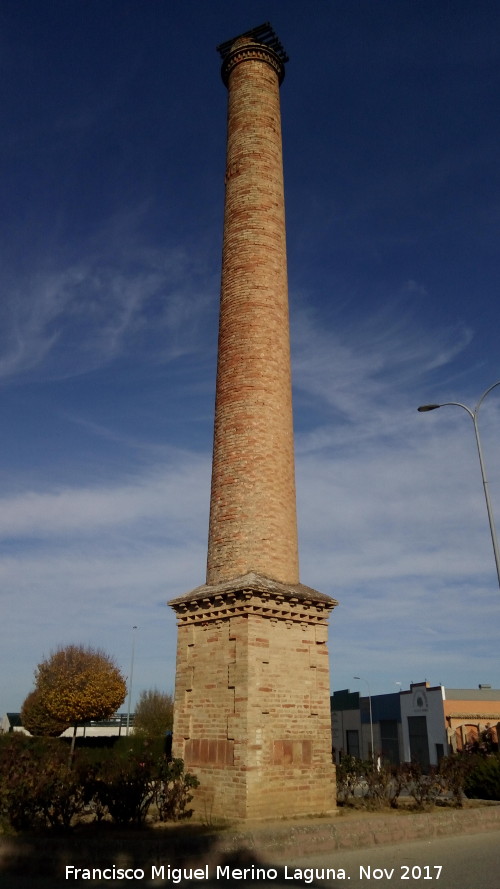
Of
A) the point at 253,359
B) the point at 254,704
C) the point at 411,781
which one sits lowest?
the point at 411,781

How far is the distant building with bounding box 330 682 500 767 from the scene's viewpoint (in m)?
39.4

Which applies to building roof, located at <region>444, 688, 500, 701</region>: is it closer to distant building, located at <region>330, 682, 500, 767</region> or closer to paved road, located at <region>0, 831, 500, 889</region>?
distant building, located at <region>330, 682, 500, 767</region>

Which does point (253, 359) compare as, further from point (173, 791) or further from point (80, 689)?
point (80, 689)

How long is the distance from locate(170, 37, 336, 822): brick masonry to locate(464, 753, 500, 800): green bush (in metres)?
5.11

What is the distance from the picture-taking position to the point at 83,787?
10508 millimetres

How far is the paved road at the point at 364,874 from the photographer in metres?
8.15

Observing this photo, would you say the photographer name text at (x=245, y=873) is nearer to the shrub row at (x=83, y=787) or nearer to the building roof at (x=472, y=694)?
the shrub row at (x=83, y=787)

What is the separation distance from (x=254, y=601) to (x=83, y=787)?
4.24 m

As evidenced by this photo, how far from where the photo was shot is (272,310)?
1588 cm

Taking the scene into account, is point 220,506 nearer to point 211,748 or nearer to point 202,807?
point 211,748

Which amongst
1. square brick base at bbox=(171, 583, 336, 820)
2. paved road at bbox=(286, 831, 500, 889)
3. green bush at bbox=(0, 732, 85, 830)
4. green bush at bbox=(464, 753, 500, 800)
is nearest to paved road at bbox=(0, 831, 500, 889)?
paved road at bbox=(286, 831, 500, 889)

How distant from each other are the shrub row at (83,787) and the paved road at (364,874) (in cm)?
159

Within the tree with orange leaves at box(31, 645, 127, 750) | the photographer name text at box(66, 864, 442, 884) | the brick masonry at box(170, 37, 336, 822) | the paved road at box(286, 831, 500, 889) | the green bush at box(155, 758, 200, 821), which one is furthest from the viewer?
the tree with orange leaves at box(31, 645, 127, 750)

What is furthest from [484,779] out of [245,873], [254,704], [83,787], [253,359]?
[253,359]
